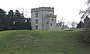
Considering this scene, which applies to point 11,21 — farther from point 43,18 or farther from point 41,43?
point 41,43

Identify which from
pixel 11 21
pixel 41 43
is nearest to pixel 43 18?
pixel 11 21

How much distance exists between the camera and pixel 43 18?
89.4 m

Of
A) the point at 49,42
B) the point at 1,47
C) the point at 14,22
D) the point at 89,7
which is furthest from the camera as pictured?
the point at 14,22

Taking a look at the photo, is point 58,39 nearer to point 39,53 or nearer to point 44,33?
point 44,33

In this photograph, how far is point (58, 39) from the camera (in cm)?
3500

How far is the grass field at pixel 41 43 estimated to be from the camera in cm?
3005

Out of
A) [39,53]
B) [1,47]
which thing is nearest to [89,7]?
[39,53]

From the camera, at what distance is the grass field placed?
30047 mm

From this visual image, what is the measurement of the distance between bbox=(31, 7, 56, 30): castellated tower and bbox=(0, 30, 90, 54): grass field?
1972 inches

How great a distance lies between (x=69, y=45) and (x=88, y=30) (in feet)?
13.0

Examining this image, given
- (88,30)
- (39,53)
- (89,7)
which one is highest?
(89,7)

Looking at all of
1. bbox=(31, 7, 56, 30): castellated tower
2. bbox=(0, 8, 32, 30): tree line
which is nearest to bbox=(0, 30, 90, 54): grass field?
bbox=(0, 8, 32, 30): tree line

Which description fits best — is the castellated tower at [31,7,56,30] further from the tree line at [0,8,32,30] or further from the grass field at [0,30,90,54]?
the grass field at [0,30,90,54]

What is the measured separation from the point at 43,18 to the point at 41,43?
56986 mm
